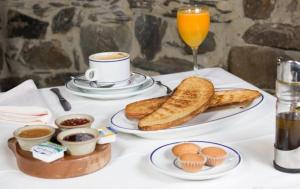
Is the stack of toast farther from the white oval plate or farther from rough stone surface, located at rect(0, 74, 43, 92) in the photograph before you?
rough stone surface, located at rect(0, 74, 43, 92)

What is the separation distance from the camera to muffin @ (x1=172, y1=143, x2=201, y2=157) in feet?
2.85

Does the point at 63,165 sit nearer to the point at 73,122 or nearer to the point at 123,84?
the point at 73,122

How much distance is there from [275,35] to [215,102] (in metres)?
0.95

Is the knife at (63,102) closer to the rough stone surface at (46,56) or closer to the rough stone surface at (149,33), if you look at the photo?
the rough stone surface at (149,33)

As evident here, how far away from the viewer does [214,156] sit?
0.85 metres

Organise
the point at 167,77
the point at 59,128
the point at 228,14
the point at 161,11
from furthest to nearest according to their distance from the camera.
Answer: the point at 161,11, the point at 228,14, the point at 167,77, the point at 59,128

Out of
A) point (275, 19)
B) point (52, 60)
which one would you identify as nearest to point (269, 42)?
point (275, 19)

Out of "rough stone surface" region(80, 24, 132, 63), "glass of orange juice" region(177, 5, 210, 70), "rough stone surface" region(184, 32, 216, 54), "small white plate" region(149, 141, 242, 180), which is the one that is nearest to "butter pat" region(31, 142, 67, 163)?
"small white plate" region(149, 141, 242, 180)

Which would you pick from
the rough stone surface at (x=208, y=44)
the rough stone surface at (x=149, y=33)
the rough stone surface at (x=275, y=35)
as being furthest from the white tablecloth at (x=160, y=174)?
the rough stone surface at (x=149, y=33)

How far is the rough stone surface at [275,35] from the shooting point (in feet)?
6.21

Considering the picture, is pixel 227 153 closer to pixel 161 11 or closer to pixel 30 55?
pixel 161 11

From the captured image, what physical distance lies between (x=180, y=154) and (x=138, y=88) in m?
0.48

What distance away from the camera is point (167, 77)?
151 cm

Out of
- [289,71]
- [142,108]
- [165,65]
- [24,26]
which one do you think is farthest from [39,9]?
[289,71]
